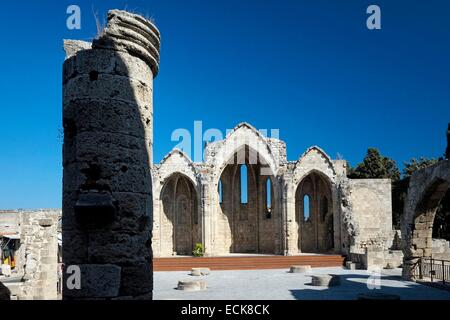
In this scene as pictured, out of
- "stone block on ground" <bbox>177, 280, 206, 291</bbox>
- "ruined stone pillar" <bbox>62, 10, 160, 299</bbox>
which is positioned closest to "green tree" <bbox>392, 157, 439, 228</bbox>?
"stone block on ground" <bbox>177, 280, 206, 291</bbox>

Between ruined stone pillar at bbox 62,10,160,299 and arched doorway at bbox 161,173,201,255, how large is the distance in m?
22.8

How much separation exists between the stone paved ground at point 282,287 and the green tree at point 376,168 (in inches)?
863

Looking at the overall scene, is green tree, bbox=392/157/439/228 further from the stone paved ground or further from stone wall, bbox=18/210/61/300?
stone wall, bbox=18/210/61/300

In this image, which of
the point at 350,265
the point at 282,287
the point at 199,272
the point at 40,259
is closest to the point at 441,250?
the point at 350,265

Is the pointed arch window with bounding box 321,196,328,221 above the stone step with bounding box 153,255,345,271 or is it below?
above

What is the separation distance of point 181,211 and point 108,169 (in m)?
24.1

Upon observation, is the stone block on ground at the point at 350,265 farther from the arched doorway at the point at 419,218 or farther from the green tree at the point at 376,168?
the green tree at the point at 376,168

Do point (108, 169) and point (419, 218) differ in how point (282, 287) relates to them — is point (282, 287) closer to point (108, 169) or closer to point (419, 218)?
point (419, 218)

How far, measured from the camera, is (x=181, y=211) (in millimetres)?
28625

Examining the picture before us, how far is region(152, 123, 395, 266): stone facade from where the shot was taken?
24984 mm

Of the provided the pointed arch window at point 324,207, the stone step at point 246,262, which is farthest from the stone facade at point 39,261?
the pointed arch window at point 324,207

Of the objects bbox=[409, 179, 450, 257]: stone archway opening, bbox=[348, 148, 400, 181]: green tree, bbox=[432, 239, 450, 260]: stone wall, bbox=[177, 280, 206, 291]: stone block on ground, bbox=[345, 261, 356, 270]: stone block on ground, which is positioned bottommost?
bbox=[345, 261, 356, 270]: stone block on ground
